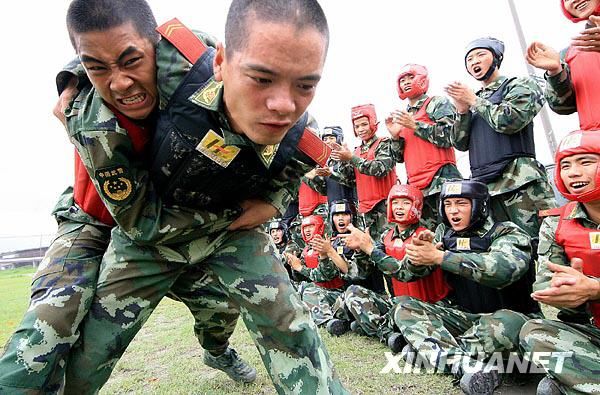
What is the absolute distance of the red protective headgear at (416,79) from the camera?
5.02 meters

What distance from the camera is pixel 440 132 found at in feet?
15.1

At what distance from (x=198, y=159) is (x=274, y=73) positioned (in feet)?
2.15

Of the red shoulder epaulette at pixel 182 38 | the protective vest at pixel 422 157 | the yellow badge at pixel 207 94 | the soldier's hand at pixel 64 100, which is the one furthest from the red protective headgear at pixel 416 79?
the soldier's hand at pixel 64 100

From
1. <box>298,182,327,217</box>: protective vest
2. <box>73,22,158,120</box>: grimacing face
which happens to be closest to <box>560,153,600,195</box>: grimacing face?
<box>73,22,158,120</box>: grimacing face

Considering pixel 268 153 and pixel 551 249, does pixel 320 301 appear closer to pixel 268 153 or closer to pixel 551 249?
pixel 551 249

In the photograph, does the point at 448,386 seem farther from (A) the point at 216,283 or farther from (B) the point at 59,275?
(B) the point at 59,275

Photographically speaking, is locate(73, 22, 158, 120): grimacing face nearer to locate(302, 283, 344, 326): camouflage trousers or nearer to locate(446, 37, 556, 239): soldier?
locate(446, 37, 556, 239): soldier

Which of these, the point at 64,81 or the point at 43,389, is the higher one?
the point at 64,81

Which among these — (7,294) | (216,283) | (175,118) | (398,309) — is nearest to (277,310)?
(216,283)

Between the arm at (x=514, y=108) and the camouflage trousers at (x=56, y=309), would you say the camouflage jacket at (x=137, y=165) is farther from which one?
the arm at (x=514, y=108)

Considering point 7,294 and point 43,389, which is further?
point 7,294

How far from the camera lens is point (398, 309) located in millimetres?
3510

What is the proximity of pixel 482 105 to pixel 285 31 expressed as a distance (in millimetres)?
2743

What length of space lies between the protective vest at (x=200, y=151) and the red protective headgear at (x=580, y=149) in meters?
1.50
